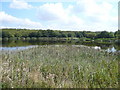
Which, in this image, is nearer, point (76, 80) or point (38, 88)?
point (38, 88)

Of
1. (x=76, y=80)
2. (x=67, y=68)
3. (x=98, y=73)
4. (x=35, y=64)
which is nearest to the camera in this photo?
(x=76, y=80)

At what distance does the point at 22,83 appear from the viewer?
5.75 meters

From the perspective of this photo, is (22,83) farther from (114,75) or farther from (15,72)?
(114,75)

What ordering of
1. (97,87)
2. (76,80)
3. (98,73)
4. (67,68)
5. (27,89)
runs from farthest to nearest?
(67,68) < (98,73) < (76,80) < (97,87) < (27,89)

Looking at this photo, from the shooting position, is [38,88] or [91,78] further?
[91,78]

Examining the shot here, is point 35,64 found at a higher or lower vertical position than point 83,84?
higher

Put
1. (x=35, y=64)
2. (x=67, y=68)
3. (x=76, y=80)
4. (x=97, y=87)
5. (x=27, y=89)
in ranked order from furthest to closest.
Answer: (x=35, y=64) → (x=67, y=68) → (x=76, y=80) → (x=97, y=87) → (x=27, y=89)

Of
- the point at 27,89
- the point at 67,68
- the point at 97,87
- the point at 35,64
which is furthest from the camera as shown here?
the point at 35,64

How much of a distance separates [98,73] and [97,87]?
4.68 ft

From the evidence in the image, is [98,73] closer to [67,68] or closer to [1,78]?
[67,68]

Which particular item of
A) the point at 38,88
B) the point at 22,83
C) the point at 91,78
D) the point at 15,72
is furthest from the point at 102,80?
the point at 15,72

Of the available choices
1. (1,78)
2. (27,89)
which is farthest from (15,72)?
(27,89)

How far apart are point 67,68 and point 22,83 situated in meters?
2.65

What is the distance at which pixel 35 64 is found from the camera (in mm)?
8453
